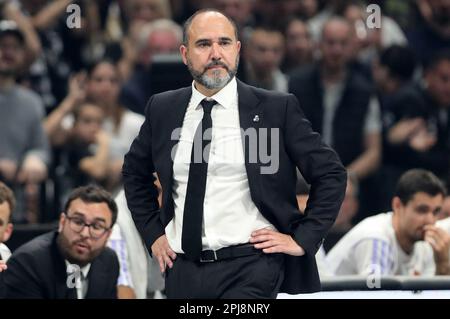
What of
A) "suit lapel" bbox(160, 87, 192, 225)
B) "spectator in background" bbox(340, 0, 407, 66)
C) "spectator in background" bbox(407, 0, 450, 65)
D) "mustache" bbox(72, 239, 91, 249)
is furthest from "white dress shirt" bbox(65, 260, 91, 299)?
"spectator in background" bbox(407, 0, 450, 65)

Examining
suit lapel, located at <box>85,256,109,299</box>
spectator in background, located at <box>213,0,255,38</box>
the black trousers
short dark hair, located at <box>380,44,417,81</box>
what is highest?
spectator in background, located at <box>213,0,255,38</box>

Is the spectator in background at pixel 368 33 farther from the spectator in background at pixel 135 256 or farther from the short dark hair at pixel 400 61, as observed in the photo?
the spectator in background at pixel 135 256

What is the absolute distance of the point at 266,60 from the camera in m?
9.00

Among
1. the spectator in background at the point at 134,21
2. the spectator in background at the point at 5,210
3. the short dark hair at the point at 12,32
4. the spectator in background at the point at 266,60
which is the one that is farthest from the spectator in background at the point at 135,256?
the spectator in background at the point at 134,21

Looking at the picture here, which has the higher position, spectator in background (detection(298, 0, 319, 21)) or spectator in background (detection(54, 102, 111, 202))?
spectator in background (detection(298, 0, 319, 21))

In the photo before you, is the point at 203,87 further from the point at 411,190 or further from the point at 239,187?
the point at 411,190

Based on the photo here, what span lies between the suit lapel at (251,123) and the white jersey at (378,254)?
2120mm

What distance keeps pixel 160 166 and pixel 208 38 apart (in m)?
0.54

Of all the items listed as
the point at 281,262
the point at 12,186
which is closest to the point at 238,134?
the point at 281,262

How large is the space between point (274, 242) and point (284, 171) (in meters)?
0.28

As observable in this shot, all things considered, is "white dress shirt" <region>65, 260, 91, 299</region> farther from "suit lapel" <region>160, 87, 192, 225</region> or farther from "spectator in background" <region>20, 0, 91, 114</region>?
"spectator in background" <region>20, 0, 91, 114</region>

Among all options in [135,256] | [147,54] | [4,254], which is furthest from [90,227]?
[147,54]

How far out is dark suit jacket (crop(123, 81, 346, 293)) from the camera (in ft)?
15.5

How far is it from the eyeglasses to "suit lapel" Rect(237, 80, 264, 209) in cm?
151
